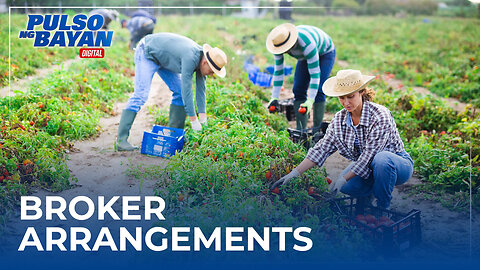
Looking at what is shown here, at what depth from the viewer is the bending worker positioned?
368 cm

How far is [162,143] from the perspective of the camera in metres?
5.21

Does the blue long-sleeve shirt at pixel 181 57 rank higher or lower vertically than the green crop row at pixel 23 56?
higher

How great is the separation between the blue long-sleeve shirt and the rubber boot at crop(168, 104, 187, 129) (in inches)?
12.0

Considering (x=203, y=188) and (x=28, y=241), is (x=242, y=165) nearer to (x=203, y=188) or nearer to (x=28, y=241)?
(x=203, y=188)

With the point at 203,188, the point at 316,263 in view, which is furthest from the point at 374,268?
the point at 203,188

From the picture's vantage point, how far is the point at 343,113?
3.82 meters

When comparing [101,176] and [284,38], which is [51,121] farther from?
[284,38]

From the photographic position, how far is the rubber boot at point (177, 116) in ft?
18.5

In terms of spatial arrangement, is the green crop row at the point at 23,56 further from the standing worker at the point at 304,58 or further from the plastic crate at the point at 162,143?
the standing worker at the point at 304,58

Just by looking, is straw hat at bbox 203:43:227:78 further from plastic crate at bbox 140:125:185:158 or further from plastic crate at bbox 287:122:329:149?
plastic crate at bbox 287:122:329:149

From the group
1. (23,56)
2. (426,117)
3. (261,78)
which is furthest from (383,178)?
(23,56)

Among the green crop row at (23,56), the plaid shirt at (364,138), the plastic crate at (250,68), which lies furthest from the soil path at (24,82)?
the plaid shirt at (364,138)

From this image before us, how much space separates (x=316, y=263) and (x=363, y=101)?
4.14 ft

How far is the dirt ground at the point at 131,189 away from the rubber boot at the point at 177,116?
1.63ft
